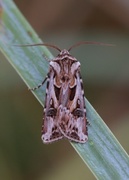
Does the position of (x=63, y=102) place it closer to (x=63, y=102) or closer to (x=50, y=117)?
(x=63, y=102)

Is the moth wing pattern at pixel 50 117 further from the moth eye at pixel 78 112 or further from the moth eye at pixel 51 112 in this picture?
the moth eye at pixel 78 112

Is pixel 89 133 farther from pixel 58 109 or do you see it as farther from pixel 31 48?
pixel 31 48

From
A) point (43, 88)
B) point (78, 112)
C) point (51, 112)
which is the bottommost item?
point (78, 112)

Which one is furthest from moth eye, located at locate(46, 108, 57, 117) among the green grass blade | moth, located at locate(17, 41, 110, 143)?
the green grass blade

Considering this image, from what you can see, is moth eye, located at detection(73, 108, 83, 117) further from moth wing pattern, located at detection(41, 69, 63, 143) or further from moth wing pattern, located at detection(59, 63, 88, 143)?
moth wing pattern, located at detection(41, 69, 63, 143)

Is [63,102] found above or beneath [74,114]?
above

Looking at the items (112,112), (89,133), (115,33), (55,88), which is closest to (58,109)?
(55,88)

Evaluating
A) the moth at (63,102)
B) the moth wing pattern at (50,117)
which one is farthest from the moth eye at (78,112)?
the moth wing pattern at (50,117)

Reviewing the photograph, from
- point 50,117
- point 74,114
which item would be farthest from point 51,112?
point 74,114
